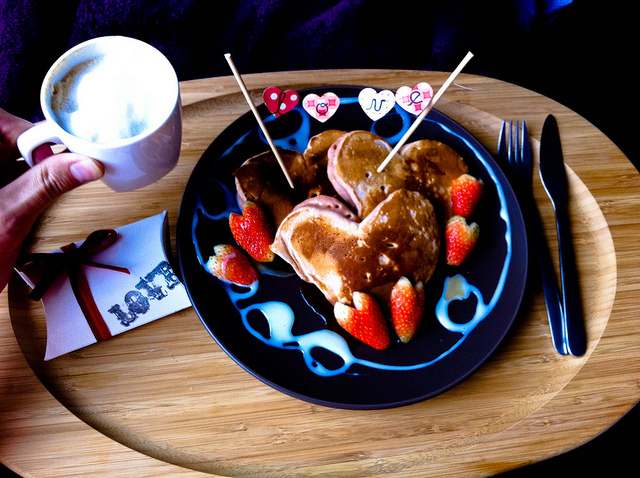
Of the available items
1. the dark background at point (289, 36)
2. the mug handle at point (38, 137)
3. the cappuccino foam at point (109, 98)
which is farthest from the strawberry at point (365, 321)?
the dark background at point (289, 36)

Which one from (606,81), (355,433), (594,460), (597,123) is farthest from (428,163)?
(606,81)

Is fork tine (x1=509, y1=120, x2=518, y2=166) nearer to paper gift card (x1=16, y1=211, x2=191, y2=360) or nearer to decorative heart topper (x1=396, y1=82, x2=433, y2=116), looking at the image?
decorative heart topper (x1=396, y1=82, x2=433, y2=116)

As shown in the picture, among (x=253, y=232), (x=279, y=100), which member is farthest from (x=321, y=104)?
(x=253, y=232)

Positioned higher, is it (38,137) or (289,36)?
(38,137)

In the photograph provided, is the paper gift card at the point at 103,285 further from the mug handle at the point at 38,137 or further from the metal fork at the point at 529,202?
the metal fork at the point at 529,202

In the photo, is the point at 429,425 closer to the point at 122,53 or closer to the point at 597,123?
the point at 122,53

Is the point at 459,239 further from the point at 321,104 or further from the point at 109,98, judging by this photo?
the point at 109,98
